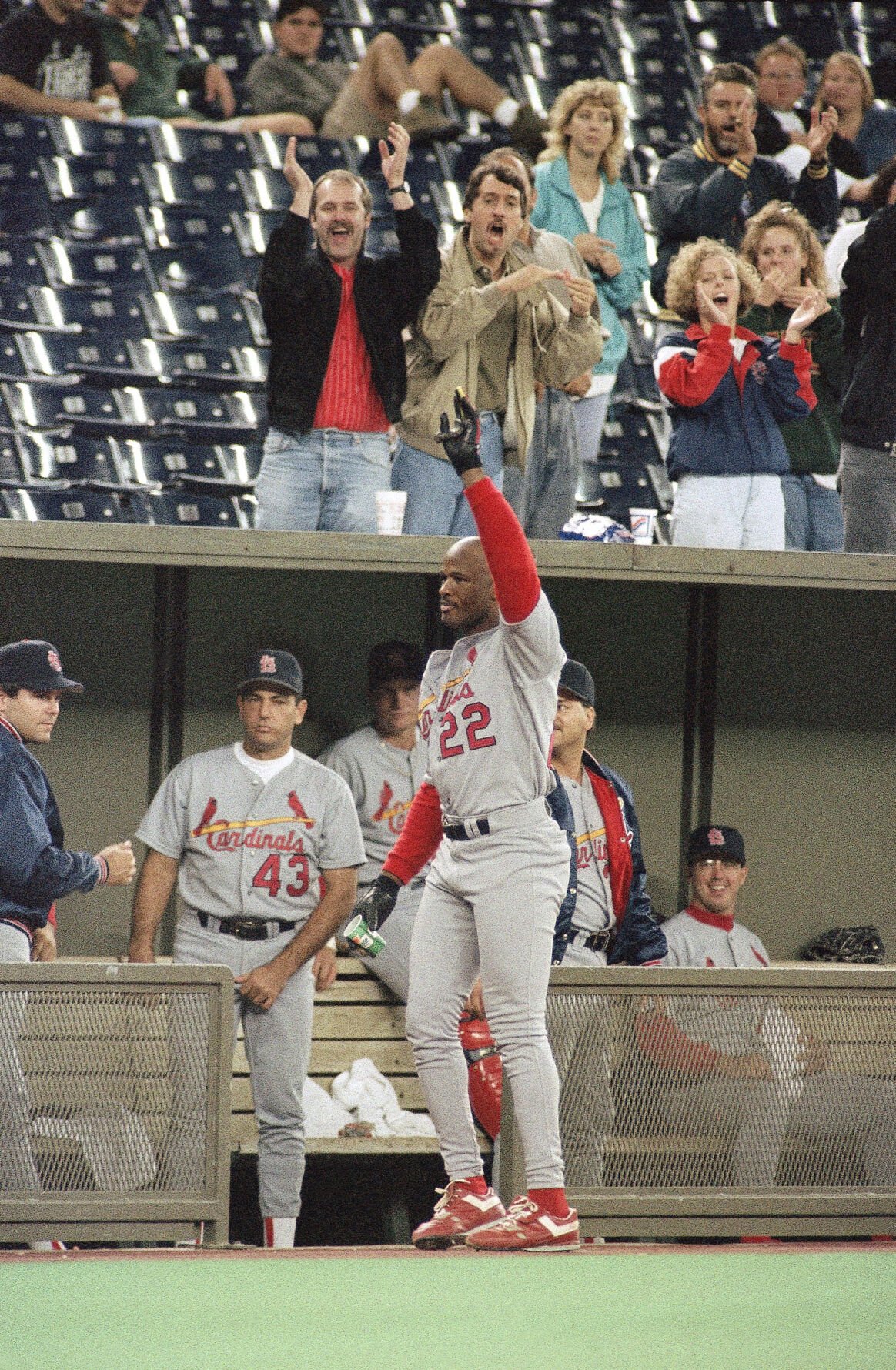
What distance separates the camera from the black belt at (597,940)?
227 inches

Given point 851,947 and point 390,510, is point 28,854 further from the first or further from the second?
point 851,947

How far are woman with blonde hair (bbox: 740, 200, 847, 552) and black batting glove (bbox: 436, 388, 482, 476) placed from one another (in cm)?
287

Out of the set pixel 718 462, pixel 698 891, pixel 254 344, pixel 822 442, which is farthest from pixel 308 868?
pixel 254 344

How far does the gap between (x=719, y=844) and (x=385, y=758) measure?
1319 mm

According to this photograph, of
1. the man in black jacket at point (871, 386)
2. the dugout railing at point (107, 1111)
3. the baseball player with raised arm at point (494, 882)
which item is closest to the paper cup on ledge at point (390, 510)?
the man in black jacket at point (871, 386)

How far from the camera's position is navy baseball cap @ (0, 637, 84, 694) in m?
5.45

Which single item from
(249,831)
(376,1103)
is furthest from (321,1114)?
(249,831)

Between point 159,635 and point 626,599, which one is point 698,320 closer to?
A: point 626,599

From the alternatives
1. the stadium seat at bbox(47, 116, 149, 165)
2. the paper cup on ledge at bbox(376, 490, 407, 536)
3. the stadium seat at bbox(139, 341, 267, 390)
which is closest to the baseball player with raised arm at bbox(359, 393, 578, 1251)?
the paper cup on ledge at bbox(376, 490, 407, 536)

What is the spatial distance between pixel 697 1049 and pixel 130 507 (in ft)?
15.8

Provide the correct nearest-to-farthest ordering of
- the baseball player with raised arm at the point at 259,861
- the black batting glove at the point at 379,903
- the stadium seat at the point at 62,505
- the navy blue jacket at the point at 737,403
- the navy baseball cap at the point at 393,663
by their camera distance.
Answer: the black batting glove at the point at 379,903
the baseball player with raised arm at the point at 259,861
the navy blue jacket at the point at 737,403
the navy baseball cap at the point at 393,663
the stadium seat at the point at 62,505

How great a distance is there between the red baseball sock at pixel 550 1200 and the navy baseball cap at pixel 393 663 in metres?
2.87

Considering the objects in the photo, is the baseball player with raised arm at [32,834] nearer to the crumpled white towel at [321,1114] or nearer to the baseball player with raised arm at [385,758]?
the crumpled white towel at [321,1114]

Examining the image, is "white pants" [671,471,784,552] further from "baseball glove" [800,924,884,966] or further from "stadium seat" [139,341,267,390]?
"stadium seat" [139,341,267,390]
